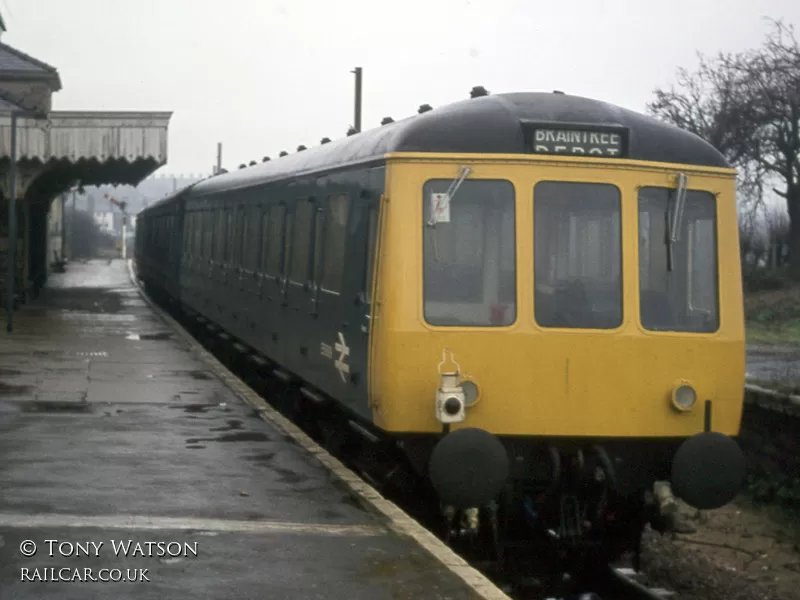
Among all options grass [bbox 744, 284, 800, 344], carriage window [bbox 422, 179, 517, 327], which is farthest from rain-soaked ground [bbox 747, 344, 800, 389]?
carriage window [bbox 422, 179, 517, 327]

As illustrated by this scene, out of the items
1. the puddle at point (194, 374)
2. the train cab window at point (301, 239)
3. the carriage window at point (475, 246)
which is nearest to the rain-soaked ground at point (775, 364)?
the train cab window at point (301, 239)

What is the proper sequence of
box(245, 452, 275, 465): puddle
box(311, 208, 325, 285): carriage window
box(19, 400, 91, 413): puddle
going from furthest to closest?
box(19, 400, 91, 413): puddle → box(311, 208, 325, 285): carriage window → box(245, 452, 275, 465): puddle

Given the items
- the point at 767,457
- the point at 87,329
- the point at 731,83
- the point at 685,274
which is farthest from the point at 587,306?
the point at 731,83

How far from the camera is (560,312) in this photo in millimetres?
8172

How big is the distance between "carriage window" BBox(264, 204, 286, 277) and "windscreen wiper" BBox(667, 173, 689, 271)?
16.3ft

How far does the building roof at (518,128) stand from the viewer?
26.9 ft

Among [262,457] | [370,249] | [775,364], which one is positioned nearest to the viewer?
[370,249]

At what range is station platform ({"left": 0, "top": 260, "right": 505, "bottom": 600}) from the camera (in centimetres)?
617

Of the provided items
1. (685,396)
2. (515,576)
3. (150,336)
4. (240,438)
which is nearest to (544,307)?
(685,396)

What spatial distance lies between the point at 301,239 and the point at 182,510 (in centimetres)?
409

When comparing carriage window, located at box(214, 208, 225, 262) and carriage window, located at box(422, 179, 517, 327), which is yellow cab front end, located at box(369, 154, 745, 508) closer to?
carriage window, located at box(422, 179, 517, 327)

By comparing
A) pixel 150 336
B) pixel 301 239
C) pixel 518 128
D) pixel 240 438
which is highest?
pixel 518 128

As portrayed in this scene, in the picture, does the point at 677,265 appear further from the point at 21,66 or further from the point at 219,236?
the point at 21,66

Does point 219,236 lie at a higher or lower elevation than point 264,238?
higher
